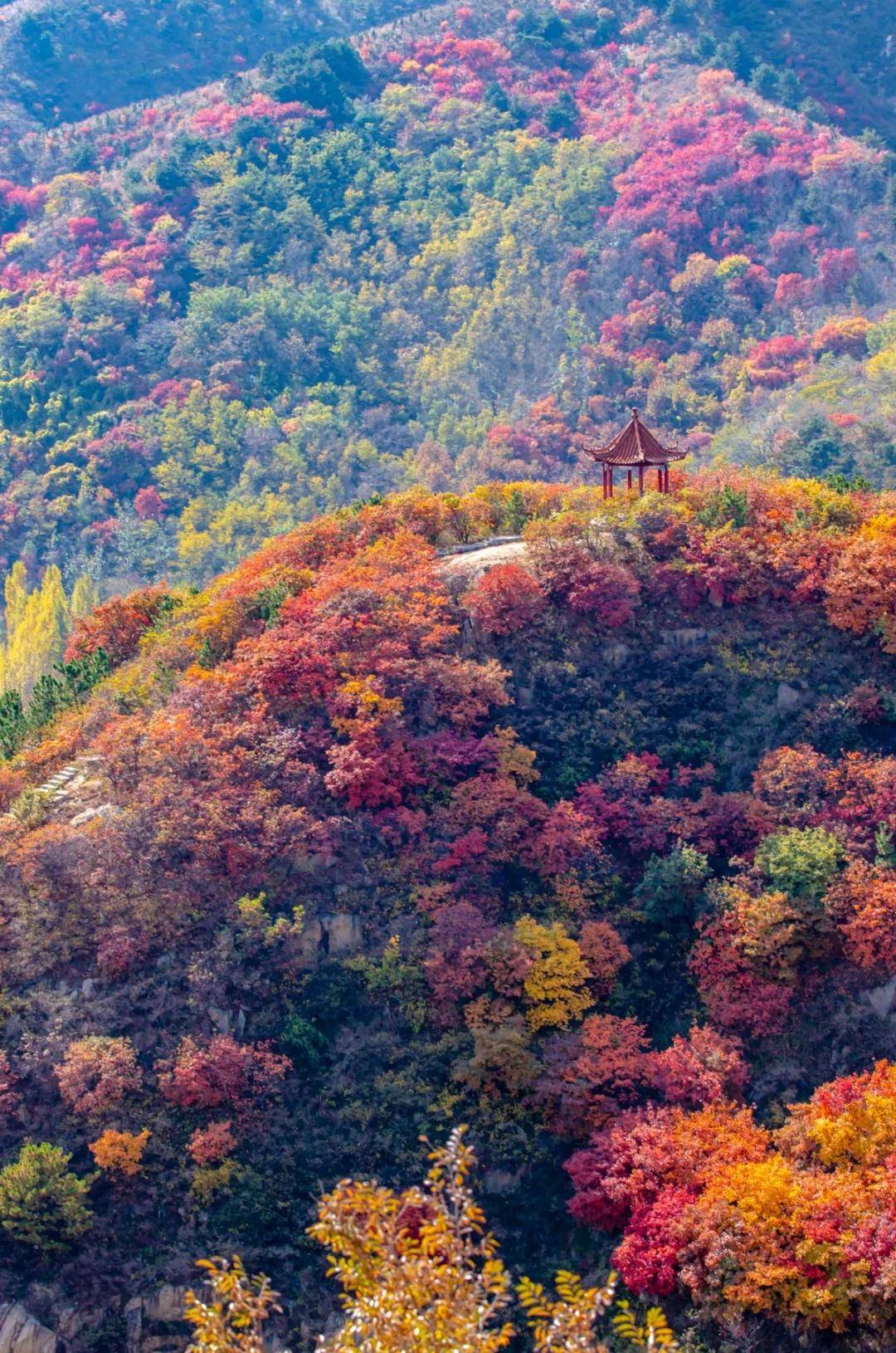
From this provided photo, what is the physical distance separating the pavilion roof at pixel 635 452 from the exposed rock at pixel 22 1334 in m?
19.0

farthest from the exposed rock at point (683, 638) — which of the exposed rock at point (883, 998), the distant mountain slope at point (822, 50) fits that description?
the distant mountain slope at point (822, 50)

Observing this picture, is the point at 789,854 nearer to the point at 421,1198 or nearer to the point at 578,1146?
the point at 578,1146

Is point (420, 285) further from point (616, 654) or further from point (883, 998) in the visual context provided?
point (883, 998)

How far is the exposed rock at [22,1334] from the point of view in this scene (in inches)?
888

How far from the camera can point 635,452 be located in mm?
32719

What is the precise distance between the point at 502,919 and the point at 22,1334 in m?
9.82

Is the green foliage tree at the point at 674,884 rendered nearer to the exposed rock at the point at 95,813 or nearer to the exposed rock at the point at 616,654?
the exposed rock at the point at 616,654

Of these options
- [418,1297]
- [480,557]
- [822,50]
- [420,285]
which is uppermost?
[822,50]

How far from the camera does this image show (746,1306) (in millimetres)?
20641

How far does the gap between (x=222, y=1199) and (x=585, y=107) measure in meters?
62.1

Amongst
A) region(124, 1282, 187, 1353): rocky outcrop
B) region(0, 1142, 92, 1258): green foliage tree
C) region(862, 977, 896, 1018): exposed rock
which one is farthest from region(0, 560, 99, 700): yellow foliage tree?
region(862, 977, 896, 1018): exposed rock

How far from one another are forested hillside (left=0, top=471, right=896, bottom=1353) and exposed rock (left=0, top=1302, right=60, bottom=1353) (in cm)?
26

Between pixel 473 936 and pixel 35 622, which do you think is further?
pixel 35 622

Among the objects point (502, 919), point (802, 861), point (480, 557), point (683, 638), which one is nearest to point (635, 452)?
point (480, 557)
